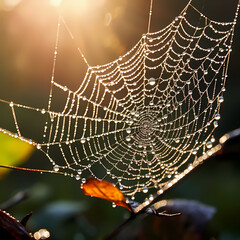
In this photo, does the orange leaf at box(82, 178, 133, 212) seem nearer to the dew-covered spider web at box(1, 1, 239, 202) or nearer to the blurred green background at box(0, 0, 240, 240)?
the dew-covered spider web at box(1, 1, 239, 202)

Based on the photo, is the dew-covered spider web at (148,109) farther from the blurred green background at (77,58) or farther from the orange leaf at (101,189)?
the orange leaf at (101,189)

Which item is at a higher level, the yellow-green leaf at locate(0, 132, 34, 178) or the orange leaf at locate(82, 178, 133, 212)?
the yellow-green leaf at locate(0, 132, 34, 178)

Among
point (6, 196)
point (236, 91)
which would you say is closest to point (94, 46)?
point (6, 196)

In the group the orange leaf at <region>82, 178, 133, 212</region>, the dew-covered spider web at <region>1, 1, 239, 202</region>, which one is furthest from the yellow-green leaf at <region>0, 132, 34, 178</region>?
the orange leaf at <region>82, 178, 133, 212</region>

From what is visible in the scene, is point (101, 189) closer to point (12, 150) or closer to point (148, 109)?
point (12, 150)

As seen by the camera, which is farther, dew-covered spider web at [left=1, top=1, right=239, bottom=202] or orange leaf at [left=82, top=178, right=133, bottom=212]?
dew-covered spider web at [left=1, top=1, right=239, bottom=202]

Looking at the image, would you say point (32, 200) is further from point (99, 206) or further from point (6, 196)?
point (6, 196)

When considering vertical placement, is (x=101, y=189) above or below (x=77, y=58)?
below

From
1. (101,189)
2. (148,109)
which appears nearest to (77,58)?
(148,109)

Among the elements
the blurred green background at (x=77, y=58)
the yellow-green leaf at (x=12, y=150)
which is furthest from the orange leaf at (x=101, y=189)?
the blurred green background at (x=77, y=58)
